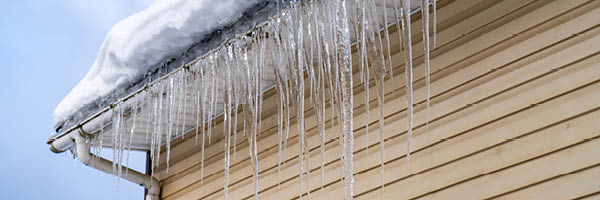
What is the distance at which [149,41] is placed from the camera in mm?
3918

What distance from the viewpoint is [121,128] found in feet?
15.0

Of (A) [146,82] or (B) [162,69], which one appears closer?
(B) [162,69]

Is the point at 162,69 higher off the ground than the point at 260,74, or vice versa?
the point at 162,69

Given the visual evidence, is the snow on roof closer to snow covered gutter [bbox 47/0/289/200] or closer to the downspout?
snow covered gutter [bbox 47/0/289/200]

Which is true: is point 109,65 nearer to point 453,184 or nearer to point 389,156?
point 389,156

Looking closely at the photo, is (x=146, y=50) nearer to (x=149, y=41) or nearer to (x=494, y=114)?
(x=149, y=41)

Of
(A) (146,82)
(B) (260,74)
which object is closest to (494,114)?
(B) (260,74)

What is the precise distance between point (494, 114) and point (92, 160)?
115 inches

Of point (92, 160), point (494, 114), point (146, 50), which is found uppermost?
point (146, 50)

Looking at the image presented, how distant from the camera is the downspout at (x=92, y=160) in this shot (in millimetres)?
4820

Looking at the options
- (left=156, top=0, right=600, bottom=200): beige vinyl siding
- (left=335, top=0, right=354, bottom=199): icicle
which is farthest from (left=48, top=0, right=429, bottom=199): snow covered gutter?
(left=156, top=0, right=600, bottom=200): beige vinyl siding

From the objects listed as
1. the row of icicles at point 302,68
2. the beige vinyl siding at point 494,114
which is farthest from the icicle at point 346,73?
the beige vinyl siding at point 494,114

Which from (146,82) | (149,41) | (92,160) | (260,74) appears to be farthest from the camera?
(92,160)

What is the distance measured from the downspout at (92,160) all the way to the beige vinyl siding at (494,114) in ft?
5.40
